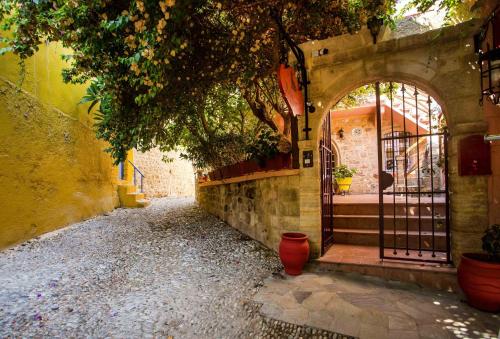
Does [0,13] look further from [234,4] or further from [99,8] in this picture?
[234,4]

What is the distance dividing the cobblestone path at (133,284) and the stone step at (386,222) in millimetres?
1551

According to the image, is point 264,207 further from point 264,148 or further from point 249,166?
point 264,148

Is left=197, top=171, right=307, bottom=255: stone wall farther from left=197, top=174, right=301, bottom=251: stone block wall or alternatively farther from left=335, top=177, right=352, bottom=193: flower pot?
left=335, top=177, right=352, bottom=193: flower pot

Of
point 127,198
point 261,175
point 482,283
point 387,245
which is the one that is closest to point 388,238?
point 387,245

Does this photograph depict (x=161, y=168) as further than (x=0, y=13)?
Yes

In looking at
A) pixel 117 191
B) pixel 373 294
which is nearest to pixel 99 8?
pixel 373 294

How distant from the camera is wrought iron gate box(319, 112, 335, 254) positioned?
4.25 m

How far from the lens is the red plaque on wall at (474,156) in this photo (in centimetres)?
310

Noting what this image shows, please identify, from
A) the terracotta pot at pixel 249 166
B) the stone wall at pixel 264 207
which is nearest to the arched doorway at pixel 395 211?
the stone wall at pixel 264 207

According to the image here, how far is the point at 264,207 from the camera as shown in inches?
187

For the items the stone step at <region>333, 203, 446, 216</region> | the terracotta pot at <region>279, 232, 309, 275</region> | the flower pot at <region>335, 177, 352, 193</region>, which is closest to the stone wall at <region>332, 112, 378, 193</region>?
the flower pot at <region>335, 177, 352, 193</region>

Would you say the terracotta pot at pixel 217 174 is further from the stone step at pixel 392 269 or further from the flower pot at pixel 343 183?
the flower pot at pixel 343 183

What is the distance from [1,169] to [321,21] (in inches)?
227

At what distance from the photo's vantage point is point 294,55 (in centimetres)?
422
